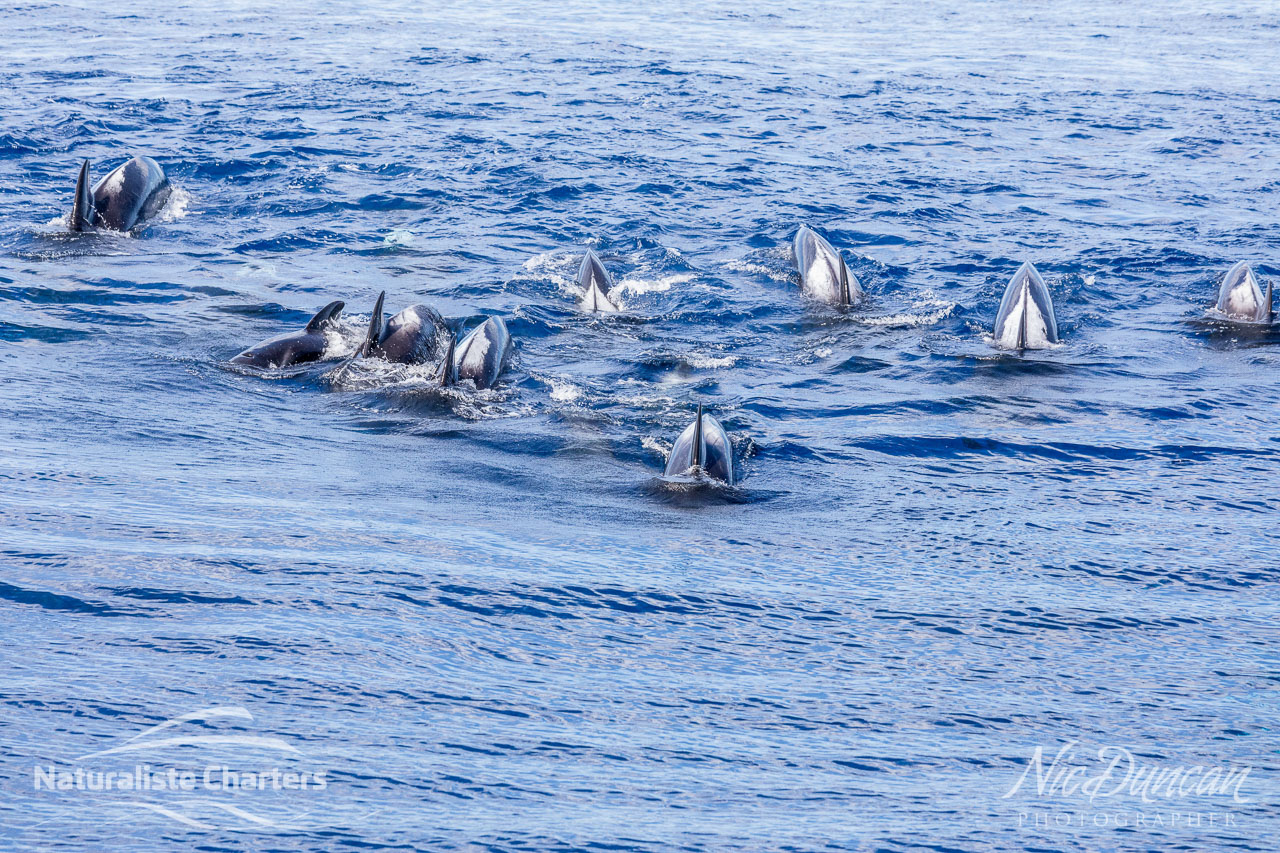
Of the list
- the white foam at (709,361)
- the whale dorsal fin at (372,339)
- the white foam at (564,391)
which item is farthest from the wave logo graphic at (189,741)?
the white foam at (709,361)

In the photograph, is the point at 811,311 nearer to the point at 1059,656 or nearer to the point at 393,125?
the point at 1059,656

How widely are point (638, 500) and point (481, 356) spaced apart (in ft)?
12.0

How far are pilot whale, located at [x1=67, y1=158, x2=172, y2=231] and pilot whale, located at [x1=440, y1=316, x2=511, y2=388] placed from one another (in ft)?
29.0

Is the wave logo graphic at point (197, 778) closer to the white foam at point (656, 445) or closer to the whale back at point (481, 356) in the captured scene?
the white foam at point (656, 445)

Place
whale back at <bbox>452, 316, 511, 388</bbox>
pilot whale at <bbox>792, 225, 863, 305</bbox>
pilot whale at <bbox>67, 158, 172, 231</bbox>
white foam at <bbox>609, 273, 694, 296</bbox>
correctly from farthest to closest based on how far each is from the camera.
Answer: pilot whale at <bbox>67, 158, 172, 231</bbox>
white foam at <bbox>609, 273, 694, 296</bbox>
pilot whale at <bbox>792, 225, 863, 305</bbox>
whale back at <bbox>452, 316, 511, 388</bbox>

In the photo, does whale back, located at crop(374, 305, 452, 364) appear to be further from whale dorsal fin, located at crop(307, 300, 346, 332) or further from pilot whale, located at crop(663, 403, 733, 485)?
pilot whale, located at crop(663, 403, 733, 485)

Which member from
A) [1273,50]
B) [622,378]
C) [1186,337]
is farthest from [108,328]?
[1273,50]

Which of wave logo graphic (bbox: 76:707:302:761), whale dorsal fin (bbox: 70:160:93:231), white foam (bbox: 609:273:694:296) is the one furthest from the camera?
whale dorsal fin (bbox: 70:160:93:231)

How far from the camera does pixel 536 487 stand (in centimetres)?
1268

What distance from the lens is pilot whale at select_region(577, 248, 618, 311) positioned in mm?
18375

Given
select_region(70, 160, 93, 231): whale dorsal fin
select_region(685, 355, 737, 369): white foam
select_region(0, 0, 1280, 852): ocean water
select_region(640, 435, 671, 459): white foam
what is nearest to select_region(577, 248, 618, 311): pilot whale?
select_region(0, 0, 1280, 852): ocean water

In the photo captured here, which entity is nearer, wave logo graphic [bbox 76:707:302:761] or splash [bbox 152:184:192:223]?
wave logo graphic [bbox 76:707:302:761]

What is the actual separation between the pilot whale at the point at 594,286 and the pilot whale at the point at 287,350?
4129 millimetres

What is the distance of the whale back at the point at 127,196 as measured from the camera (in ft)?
68.7
